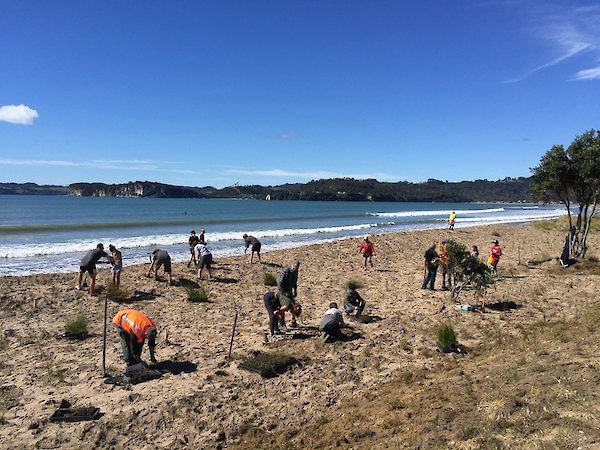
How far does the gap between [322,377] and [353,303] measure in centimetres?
352

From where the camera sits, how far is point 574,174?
51.3 ft

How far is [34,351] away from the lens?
8438mm

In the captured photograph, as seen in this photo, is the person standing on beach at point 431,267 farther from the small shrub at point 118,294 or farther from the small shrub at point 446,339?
the small shrub at point 118,294

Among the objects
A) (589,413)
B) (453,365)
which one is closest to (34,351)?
(453,365)

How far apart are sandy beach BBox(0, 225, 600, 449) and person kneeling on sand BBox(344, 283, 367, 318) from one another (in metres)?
0.50

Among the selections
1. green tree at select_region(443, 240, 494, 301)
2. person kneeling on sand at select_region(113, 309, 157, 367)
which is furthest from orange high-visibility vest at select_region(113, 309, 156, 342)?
green tree at select_region(443, 240, 494, 301)

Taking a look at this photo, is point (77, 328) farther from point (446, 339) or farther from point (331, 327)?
point (446, 339)

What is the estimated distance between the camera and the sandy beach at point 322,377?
5059mm

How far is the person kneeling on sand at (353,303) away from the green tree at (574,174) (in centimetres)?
1026

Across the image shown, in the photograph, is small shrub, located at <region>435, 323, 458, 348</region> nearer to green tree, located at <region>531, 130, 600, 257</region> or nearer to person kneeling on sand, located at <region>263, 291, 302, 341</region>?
person kneeling on sand, located at <region>263, 291, 302, 341</region>

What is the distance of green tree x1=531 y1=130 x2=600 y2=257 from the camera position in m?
14.5

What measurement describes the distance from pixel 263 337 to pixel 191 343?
1.61m

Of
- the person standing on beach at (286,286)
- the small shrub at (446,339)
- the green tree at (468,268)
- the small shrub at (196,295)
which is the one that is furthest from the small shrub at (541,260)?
the small shrub at (196,295)

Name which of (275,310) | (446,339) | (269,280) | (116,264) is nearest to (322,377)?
(275,310)
